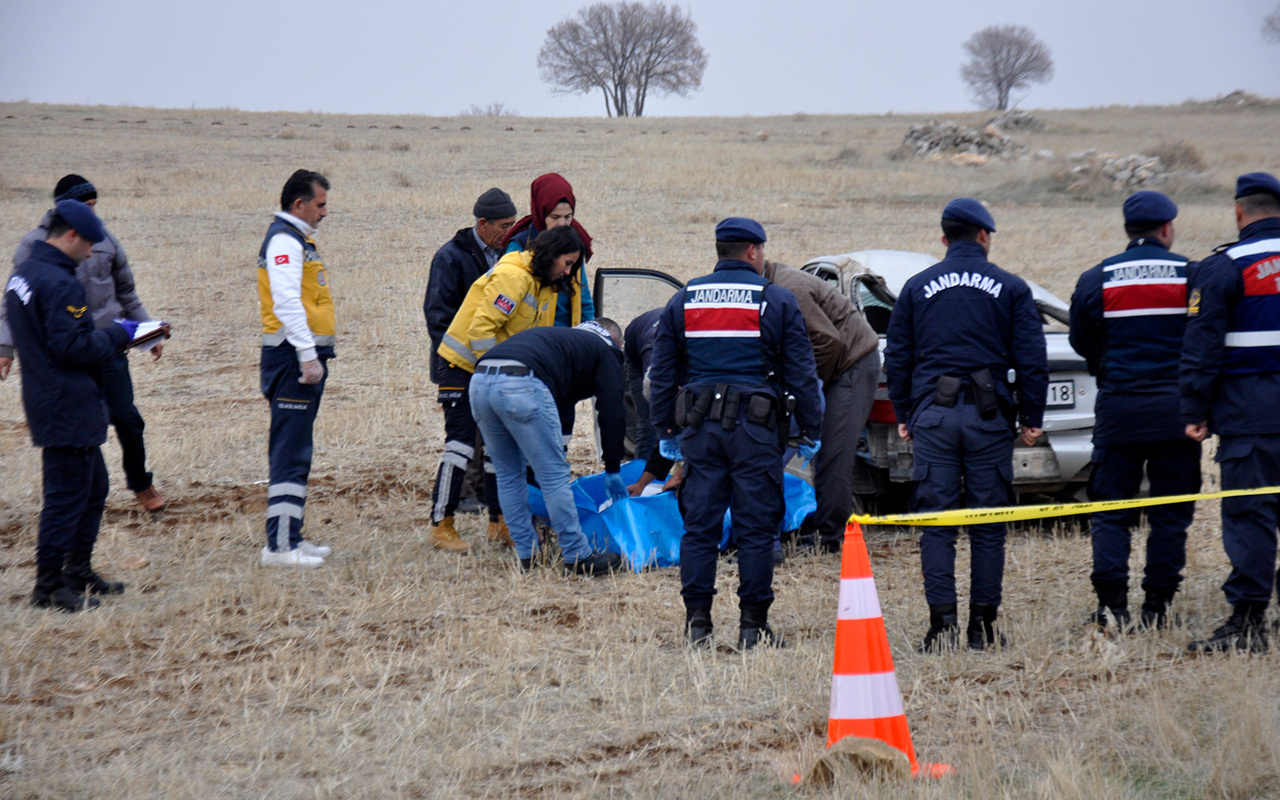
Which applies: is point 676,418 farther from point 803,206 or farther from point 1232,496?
point 803,206

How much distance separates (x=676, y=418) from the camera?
4766 millimetres

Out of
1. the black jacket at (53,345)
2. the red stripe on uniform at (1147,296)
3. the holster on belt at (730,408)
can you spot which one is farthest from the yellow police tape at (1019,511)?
the black jacket at (53,345)

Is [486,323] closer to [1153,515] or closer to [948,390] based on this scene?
[948,390]

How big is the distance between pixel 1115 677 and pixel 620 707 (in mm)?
1894

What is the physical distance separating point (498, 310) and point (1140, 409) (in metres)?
3.23

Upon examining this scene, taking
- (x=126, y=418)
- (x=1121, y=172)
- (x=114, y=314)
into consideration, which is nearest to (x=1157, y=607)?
(x=126, y=418)

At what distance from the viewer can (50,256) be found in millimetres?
5273

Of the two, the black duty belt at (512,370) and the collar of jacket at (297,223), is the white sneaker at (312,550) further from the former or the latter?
the collar of jacket at (297,223)

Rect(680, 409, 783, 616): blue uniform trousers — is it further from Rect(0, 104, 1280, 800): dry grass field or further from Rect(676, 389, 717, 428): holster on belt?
Rect(0, 104, 1280, 800): dry grass field

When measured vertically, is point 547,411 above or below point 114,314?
below

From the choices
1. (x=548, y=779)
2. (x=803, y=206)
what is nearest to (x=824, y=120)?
(x=803, y=206)

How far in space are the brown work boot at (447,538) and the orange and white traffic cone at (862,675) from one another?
10.5 ft

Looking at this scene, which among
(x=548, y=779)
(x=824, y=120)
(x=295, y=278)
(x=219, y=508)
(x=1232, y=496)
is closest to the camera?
(x=548, y=779)

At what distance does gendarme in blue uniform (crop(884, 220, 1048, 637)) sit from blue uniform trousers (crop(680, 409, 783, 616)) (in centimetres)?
66
